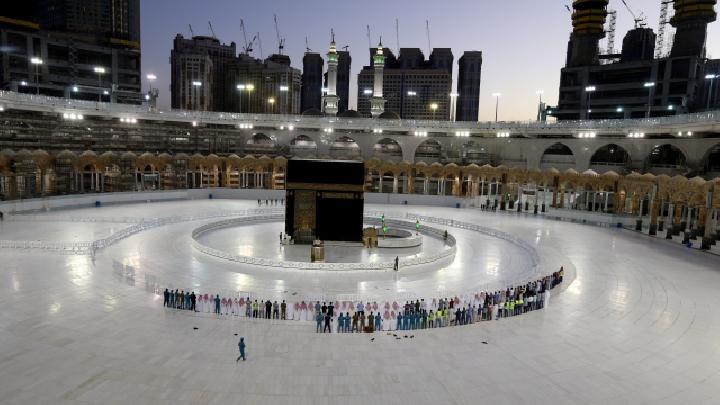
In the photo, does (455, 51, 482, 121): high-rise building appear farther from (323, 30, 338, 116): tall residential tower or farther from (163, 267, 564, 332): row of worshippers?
(163, 267, 564, 332): row of worshippers

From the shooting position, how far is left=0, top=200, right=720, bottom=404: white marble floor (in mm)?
9727

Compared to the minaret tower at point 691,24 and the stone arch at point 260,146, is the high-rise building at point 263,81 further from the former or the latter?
the minaret tower at point 691,24

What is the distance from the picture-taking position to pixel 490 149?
5188cm

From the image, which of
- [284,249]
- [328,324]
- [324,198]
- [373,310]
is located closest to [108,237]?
[284,249]

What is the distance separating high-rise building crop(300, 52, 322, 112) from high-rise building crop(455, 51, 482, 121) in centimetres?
5035

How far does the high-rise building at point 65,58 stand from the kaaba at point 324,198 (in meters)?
34.1

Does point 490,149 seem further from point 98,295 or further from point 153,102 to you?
point 98,295

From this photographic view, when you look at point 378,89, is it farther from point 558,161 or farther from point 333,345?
point 333,345

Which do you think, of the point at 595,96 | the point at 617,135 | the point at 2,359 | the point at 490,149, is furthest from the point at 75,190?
the point at 595,96

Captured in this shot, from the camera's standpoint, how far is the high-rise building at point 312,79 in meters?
164

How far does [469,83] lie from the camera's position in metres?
163

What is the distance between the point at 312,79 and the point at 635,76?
117916mm

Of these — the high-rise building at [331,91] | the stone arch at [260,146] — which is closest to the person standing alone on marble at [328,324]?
the stone arch at [260,146]

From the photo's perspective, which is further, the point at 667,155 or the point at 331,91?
the point at 331,91
